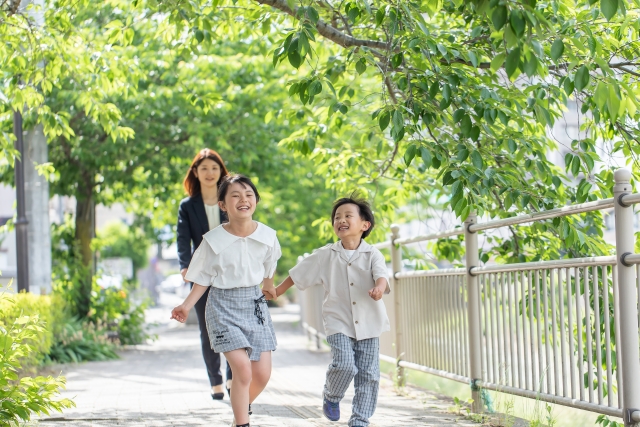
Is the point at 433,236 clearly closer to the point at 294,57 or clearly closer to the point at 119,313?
the point at 294,57

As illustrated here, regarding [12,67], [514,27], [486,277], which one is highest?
[12,67]

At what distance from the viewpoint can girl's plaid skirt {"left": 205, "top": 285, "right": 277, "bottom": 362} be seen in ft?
16.4

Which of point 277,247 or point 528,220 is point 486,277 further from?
point 277,247

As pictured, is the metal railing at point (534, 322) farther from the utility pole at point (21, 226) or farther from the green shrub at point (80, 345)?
the green shrub at point (80, 345)

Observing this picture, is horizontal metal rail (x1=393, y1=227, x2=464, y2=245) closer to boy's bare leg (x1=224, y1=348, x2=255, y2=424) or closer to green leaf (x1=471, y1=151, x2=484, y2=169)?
green leaf (x1=471, y1=151, x2=484, y2=169)

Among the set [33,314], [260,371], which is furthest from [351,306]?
[33,314]

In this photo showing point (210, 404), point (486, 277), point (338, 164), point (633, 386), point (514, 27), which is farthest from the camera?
point (338, 164)

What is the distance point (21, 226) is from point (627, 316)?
860cm

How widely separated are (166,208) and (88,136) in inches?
246

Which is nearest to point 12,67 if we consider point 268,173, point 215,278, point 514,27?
point 215,278

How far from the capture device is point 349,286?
5215 mm

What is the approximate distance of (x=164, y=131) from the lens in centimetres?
1444

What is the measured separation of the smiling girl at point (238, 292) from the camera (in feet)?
16.3

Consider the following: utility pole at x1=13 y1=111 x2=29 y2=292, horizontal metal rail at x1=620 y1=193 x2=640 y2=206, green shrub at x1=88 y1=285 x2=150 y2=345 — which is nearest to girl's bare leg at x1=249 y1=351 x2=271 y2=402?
horizontal metal rail at x1=620 y1=193 x2=640 y2=206
